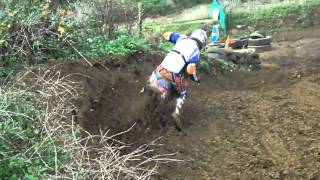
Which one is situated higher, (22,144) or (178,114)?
(22,144)

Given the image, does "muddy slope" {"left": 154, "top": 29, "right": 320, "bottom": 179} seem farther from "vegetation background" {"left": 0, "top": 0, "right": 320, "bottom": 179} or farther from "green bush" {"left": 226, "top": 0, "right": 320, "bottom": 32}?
"green bush" {"left": 226, "top": 0, "right": 320, "bottom": 32}

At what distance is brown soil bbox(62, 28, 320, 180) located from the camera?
677cm

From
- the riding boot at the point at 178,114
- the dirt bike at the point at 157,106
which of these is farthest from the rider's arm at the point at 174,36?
the riding boot at the point at 178,114

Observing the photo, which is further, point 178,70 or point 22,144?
point 178,70

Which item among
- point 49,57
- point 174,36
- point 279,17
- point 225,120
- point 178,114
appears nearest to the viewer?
point 178,114

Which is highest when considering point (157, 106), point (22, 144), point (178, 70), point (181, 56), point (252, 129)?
point (22, 144)

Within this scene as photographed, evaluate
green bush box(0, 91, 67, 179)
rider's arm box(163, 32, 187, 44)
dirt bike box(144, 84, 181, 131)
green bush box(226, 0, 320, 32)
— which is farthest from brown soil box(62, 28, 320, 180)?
green bush box(226, 0, 320, 32)

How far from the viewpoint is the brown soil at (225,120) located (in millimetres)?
6766

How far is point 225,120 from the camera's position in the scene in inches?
341

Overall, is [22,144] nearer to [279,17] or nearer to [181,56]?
[181,56]

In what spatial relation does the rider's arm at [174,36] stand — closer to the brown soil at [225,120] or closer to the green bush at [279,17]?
the brown soil at [225,120]

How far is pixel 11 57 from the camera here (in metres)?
7.98

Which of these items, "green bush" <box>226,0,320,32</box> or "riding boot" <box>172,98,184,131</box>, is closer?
"riding boot" <box>172,98,184,131</box>

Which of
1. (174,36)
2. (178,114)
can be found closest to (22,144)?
(178,114)
